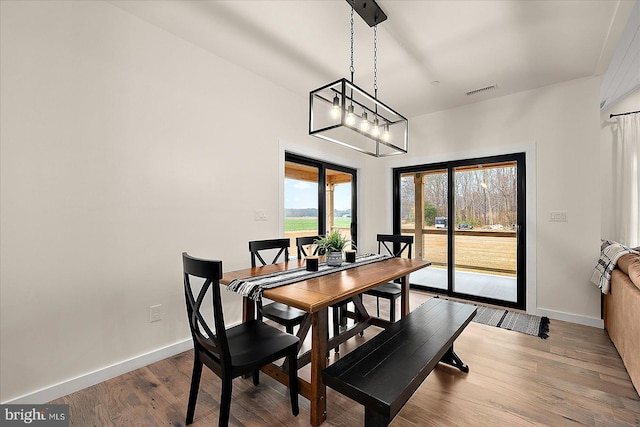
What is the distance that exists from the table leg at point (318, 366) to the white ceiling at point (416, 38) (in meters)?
2.25

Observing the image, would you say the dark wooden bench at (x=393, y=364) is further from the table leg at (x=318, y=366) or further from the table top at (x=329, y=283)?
the table top at (x=329, y=283)

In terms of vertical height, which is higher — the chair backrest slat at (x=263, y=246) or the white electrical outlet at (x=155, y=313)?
the chair backrest slat at (x=263, y=246)

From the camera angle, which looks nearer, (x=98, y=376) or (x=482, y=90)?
(x=98, y=376)

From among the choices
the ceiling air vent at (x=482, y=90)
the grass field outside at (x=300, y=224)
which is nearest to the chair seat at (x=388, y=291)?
the grass field outside at (x=300, y=224)

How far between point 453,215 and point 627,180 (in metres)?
1.92

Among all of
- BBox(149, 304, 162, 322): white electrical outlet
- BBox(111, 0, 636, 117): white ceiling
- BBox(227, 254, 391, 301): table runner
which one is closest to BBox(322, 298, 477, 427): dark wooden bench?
BBox(227, 254, 391, 301): table runner

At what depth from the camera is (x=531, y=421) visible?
1.65 meters

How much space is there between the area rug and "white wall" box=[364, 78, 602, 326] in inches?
9.4

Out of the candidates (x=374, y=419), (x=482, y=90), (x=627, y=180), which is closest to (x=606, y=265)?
(x=627, y=180)

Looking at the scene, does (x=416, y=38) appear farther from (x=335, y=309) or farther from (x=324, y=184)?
(x=335, y=309)

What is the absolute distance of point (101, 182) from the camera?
2.07m

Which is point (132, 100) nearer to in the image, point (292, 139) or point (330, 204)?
point (292, 139)

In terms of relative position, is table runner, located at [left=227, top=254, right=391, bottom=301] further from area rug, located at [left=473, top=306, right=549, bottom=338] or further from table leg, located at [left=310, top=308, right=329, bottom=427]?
area rug, located at [left=473, top=306, right=549, bottom=338]

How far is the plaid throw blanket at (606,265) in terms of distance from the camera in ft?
8.57
